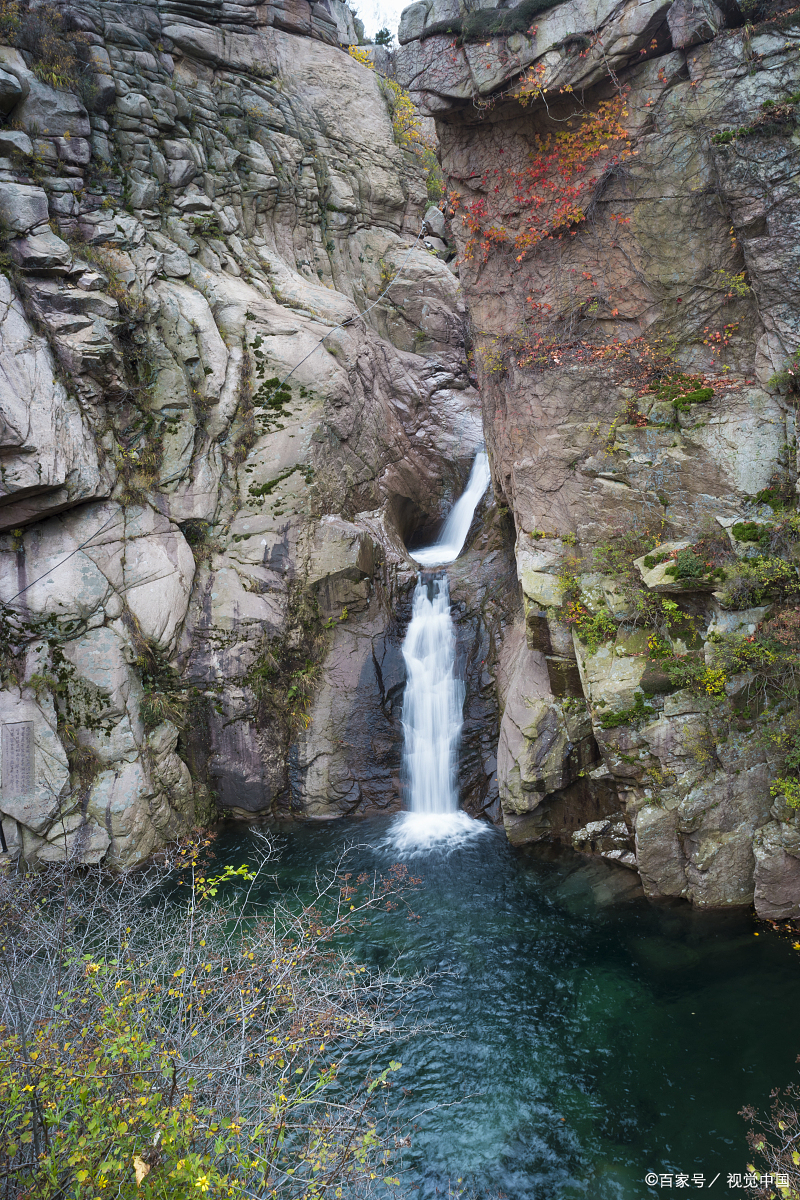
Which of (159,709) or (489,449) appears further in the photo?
(489,449)

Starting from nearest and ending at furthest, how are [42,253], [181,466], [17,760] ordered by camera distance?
[17,760], [42,253], [181,466]

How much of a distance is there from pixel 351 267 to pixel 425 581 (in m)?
10.9

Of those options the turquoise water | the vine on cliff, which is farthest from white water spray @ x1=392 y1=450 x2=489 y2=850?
the vine on cliff

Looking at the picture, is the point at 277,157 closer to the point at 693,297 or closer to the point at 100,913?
the point at 693,297

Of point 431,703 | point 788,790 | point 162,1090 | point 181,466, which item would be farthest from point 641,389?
point 162,1090

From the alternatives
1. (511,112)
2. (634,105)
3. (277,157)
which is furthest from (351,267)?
(634,105)

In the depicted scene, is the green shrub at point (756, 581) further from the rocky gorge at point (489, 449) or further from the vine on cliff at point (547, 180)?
the vine on cliff at point (547, 180)

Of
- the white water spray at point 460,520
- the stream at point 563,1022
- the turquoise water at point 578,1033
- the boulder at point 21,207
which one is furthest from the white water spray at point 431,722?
the boulder at point 21,207

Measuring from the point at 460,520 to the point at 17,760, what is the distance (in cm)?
1223

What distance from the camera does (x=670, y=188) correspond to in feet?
35.3

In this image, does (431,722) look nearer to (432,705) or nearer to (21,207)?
(432,705)

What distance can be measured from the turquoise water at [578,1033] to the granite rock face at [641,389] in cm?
93

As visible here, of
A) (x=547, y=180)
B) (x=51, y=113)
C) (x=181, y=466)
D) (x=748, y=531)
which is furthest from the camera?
(x=181, y=466)

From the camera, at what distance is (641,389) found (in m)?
11.3
